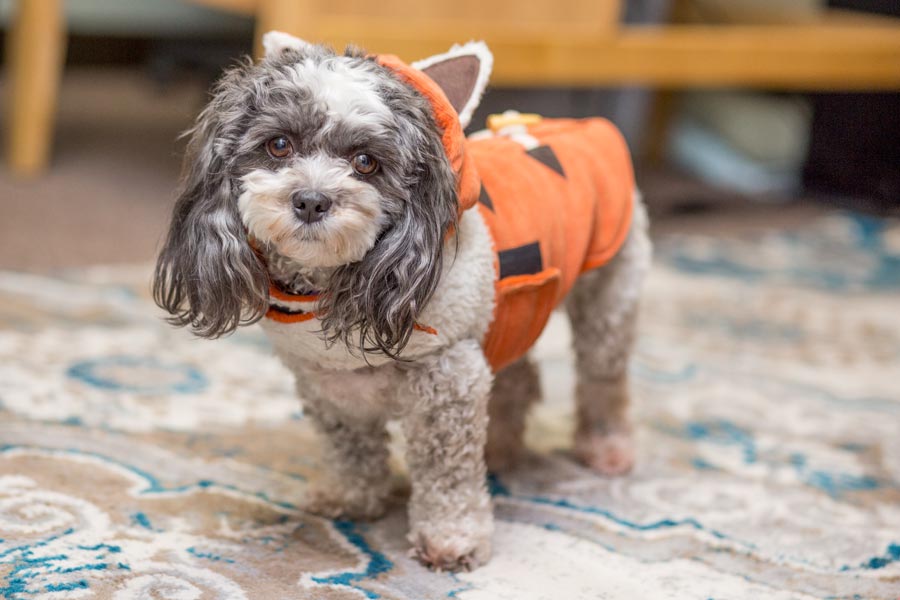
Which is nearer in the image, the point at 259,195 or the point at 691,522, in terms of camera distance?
the point at 259,195

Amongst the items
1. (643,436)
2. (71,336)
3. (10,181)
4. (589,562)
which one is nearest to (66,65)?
(10,181)

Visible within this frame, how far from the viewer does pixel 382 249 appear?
126 centimetres

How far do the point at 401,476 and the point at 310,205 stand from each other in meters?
0.64

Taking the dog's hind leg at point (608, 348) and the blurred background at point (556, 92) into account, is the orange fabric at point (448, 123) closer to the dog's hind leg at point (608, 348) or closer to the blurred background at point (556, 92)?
the dog's hind leg at point (608, 348)

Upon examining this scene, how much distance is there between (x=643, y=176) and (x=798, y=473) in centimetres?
236

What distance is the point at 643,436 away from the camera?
76.3 inches

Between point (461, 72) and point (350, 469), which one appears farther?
point (350, 469)

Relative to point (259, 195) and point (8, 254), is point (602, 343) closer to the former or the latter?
point (259, 195)

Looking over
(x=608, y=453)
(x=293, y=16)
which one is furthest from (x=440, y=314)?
(x=293, y=16)

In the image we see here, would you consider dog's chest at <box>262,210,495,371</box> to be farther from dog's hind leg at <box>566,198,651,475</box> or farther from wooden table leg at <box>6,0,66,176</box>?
wooden table leg at <box>6,0,66,176</box>

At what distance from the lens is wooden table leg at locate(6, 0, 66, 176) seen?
10.4ft

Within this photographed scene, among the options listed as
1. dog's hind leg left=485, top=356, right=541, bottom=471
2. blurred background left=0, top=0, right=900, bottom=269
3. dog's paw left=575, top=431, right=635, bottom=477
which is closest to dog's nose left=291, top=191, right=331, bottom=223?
dog's hind leg left=485, top=356, right=541, bottom=471

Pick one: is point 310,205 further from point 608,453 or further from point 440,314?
point 608,453

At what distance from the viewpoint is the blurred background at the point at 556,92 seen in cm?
276
